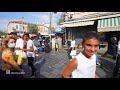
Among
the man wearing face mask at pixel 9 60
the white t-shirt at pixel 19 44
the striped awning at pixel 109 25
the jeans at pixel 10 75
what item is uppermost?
the striped awning at pixel 109 25

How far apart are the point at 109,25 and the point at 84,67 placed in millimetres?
3044

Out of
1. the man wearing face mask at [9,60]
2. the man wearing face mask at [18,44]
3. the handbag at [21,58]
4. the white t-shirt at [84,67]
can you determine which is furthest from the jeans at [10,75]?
the white t-shirt at [84,67]

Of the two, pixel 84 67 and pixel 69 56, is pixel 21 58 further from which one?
pixel 84 67

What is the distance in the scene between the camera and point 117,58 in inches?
167

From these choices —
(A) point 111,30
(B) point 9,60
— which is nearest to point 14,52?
(B) point 9,60

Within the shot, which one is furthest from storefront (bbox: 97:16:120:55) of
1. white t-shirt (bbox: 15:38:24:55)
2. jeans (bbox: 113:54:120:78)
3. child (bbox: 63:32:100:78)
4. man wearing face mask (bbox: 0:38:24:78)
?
child (bbox: 63:32:100:78)

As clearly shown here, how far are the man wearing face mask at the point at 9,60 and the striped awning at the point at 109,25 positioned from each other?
1.95 meters

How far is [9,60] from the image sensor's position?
3.62m

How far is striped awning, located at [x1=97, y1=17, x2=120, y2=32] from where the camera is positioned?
4.43 m

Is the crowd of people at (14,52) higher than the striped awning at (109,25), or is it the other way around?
the striped awning at (109,25)

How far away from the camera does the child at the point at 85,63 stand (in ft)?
6.63

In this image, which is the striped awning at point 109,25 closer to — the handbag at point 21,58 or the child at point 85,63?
the handbag at point 21,58
